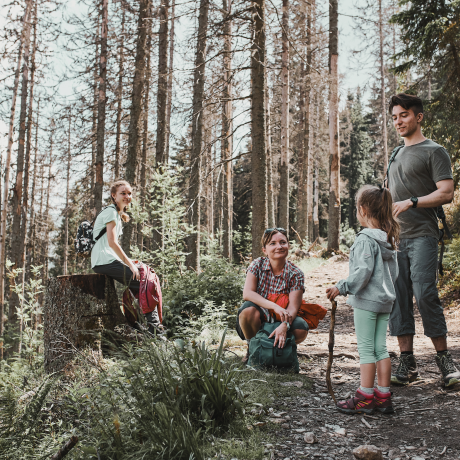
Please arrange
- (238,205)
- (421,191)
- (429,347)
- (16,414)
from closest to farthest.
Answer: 1. (16,414)
2. (421,191)
3. (429,347)
4. (238,205)

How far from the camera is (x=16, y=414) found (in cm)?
272

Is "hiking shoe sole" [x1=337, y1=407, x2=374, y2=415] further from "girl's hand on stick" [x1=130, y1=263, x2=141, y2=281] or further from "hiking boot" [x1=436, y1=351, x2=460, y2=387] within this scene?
"girl's hand on stick" [x1=130, y1=263, x2=141, y2=281]

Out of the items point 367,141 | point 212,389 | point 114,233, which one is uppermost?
point 367,141

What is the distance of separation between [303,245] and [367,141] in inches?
1067

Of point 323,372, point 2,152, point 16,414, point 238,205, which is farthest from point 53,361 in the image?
point 238,205

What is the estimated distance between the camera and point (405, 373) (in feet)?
11.5

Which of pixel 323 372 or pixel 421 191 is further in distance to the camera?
pixel 323 372

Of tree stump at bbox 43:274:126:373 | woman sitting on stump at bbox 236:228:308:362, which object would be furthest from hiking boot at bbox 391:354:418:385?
tree stump at bbox 43:274:126:373

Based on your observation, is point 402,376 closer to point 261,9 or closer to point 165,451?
point 165,451

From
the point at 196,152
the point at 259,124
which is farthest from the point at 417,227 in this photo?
the point at 196,152

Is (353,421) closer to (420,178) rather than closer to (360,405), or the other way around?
(360,405)

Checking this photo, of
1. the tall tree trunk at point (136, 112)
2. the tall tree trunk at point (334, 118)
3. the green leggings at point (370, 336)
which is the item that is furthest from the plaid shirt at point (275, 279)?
the tall tree trunk at point (334, 118)

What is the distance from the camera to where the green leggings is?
9.43ft

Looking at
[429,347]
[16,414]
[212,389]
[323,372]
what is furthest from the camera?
[429,347]
